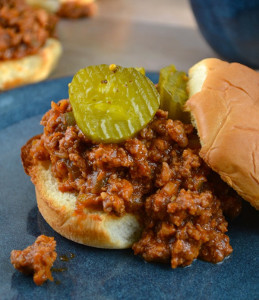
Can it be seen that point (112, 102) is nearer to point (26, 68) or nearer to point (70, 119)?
point (70, 119)

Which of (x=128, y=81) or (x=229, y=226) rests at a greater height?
(x=128, y=81)

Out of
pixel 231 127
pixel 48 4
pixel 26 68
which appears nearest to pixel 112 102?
pixel 231 127

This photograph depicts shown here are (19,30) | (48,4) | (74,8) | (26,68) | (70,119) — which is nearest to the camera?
(70,119)

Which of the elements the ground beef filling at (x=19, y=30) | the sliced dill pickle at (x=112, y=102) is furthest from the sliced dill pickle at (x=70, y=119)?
the ground beef filling at (x=19, y=30)

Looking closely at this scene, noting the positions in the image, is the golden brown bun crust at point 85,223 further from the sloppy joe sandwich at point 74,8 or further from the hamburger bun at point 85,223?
the sloppy joe sandwich at point 74,8

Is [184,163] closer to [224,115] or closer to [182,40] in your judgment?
[224,115]

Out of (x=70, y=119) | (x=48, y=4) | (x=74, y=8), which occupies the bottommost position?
(x=74, y=8)

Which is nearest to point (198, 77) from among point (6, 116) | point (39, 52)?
point (6, 116)
